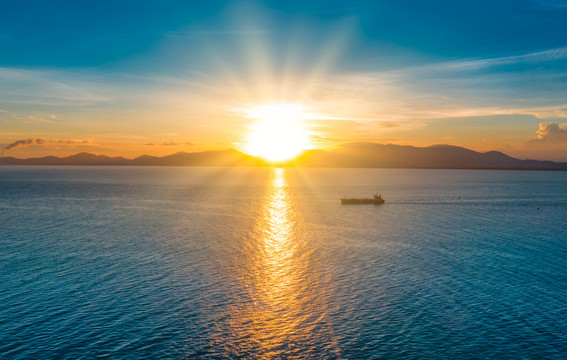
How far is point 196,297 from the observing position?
1970 inches

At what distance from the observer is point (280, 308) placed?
156 feet

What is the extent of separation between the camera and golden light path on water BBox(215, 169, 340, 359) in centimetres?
3757

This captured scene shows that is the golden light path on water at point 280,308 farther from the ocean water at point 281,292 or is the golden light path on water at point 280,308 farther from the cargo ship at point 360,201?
the cargo ship at point 360,201

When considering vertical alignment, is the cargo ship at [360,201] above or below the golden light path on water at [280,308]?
above

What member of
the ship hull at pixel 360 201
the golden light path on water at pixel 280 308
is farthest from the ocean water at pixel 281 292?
the ship hull at pixel 360 201

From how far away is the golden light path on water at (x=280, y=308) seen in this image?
37.6m

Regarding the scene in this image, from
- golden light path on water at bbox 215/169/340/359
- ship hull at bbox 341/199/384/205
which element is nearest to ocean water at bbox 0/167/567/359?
golden light path on water at bbox 215/169/340/359

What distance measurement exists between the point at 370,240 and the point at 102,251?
200 ft

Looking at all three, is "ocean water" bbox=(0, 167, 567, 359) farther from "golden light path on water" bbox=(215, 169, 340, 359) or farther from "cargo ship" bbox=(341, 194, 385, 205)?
"cargo ship" bbox=(341, 194, 385, 205)

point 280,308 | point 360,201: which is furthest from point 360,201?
point 280,308

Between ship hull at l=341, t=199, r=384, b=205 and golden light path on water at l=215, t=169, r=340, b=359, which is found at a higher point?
ship hull at l=341, t=199, r=384, b=205

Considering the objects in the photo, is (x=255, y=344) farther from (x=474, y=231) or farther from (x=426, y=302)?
(x=474, y=231)

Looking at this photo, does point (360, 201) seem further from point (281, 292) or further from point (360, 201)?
point (281, 292)

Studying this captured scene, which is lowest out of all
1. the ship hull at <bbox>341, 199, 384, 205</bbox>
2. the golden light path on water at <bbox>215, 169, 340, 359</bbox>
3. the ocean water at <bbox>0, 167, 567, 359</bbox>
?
the golden light path on water at <bbox>215, 169, 340, 359</bbox>
